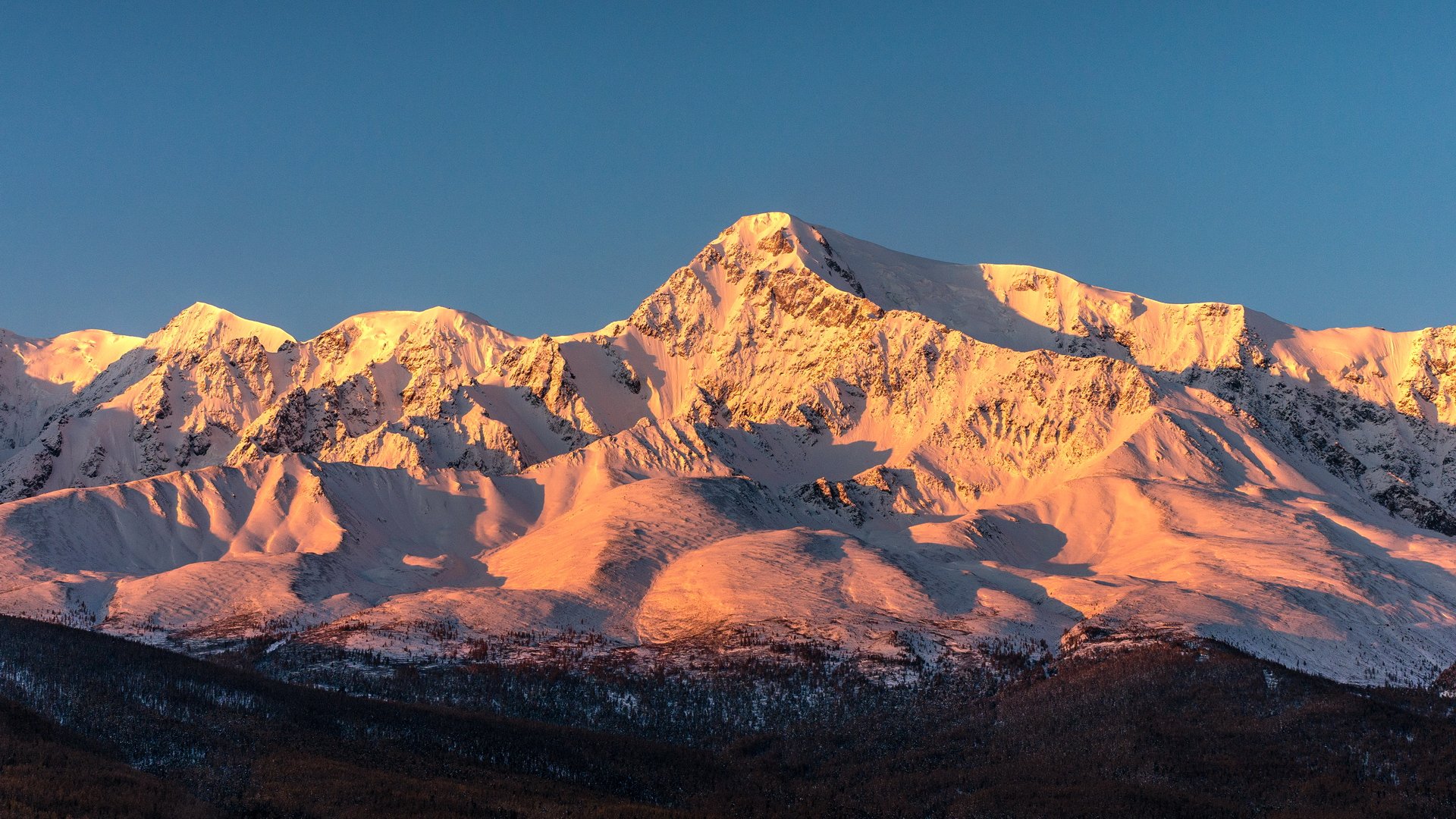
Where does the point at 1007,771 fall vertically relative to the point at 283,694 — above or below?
below

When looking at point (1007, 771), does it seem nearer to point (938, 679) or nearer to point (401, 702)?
point (938, 679)

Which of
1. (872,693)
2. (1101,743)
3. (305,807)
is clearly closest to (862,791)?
(1101,743)

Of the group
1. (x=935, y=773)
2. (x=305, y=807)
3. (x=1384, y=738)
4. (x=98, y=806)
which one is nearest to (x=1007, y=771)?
(x=935, y=773)

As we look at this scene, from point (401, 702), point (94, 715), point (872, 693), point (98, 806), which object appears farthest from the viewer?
point (872, 693)

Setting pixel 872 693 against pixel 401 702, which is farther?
pixel 872 693

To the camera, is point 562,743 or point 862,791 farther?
point 562,743

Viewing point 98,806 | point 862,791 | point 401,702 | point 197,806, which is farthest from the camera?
point 401,702

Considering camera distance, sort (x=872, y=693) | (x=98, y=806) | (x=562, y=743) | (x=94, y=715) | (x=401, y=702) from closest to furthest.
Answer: (x=98, y=806)
(x=94, y=715)
(x=562, y=743)
(x=401, y=702)
(x=872, y=693)

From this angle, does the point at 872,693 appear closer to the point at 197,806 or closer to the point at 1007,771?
the point at 1007,771

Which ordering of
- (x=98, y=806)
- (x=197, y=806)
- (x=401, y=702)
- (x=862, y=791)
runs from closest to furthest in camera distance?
(x=98, y=806) < (x=197, y=806) < (x=862, y=791) < (x=401, y=702)
